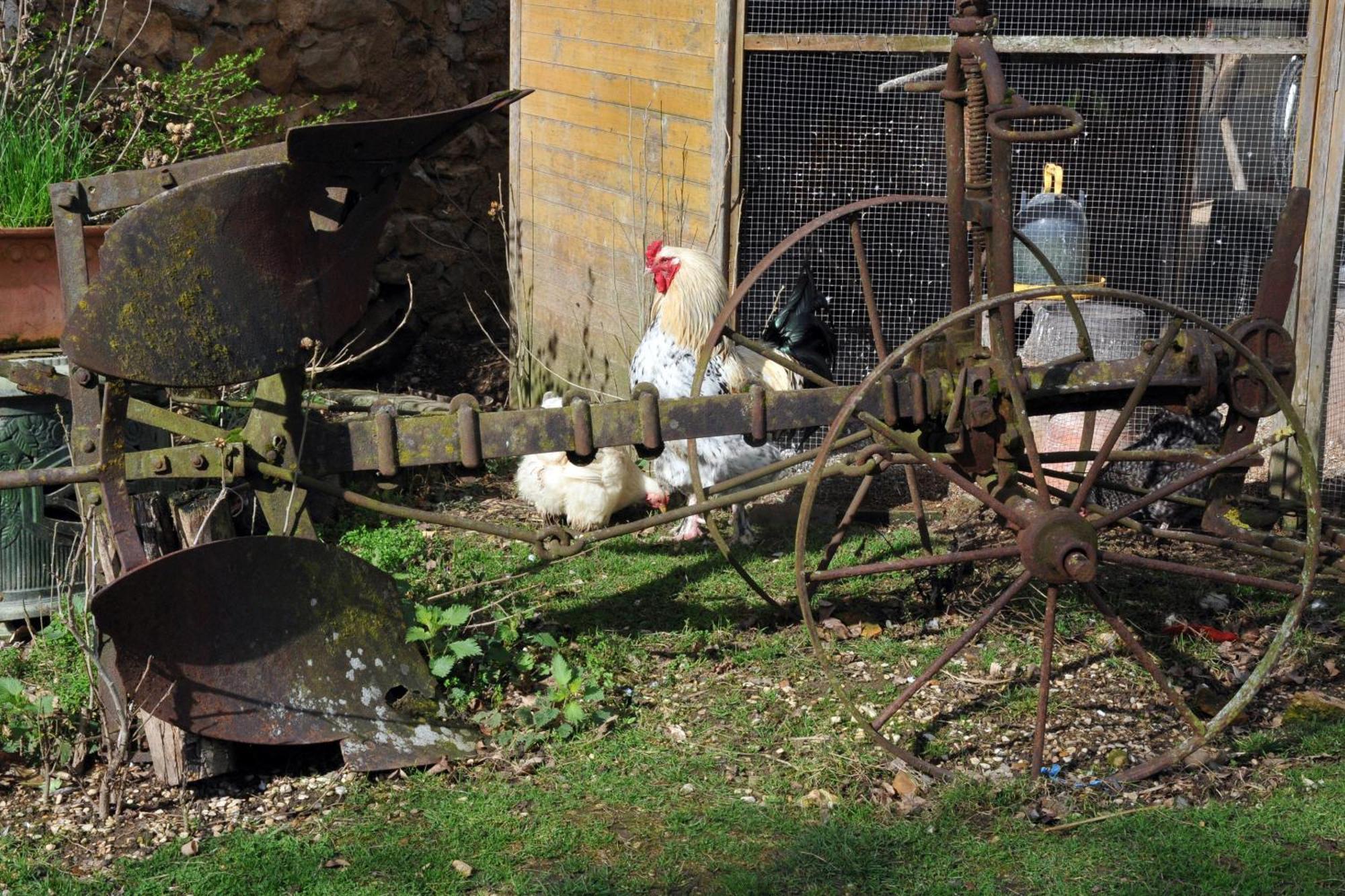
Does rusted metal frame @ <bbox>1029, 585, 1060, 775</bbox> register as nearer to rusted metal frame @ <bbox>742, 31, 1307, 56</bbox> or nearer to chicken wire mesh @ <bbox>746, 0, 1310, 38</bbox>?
rusted metal frame @ <bbox>742, 31, 1307, 56</bbox>

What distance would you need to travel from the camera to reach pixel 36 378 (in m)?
3.27

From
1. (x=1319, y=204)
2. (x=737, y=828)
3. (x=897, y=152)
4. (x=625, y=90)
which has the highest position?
(x=625, y=90)

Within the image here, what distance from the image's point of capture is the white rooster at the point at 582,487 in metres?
5.39

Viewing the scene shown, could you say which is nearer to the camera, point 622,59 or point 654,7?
point 654,7

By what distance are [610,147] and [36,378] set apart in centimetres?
344

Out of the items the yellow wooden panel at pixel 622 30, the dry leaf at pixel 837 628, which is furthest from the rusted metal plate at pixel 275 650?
the yellow wooden panel at pixel 622 30

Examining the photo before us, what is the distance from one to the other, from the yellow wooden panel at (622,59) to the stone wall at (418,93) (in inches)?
38.8

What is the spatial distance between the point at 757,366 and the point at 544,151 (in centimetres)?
188

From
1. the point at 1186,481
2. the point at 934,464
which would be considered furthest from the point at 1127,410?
the point at 934,464

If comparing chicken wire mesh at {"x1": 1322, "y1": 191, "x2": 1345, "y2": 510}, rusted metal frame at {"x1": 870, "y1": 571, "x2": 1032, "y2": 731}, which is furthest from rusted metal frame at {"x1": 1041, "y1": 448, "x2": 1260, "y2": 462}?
chicken wire mesh at {"x1": 1322, "y1": 191, "x2": 1345, "y2": 510}

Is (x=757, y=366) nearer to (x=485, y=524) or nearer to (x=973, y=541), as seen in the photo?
(x=973, y=541)

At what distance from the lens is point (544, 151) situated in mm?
6676

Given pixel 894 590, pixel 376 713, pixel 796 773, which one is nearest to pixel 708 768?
pixel 796 773

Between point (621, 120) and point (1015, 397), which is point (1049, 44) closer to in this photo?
point (621, 120)
